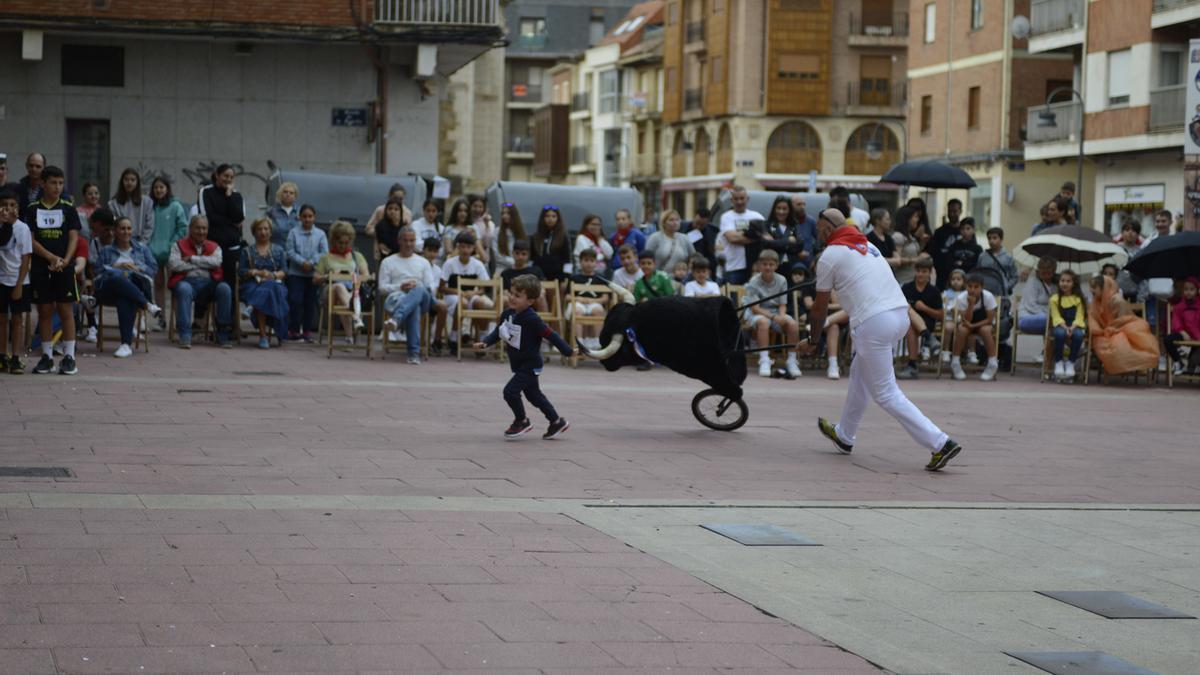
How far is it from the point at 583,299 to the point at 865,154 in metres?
56.1

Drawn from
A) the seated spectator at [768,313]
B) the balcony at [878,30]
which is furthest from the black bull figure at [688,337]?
the balcony at [878,30]

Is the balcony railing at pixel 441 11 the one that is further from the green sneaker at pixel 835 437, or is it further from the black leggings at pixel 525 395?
the green sneaker at pixel 835 437


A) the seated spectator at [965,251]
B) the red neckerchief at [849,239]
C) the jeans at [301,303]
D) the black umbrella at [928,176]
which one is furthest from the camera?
the black umbrella at [928,176]

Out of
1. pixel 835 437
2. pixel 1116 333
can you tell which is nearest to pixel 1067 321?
pixel 1116 333

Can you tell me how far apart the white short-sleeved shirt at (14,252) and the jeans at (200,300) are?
374cm

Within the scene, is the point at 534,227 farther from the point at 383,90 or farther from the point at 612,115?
the point at 612,115

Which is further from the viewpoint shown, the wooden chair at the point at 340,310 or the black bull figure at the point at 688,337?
the wooden chair at the point at 340,310

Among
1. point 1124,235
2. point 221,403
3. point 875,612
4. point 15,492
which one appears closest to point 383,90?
point 1124,235

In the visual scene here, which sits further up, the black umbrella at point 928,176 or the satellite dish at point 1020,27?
the satellite dish at point 1020,27

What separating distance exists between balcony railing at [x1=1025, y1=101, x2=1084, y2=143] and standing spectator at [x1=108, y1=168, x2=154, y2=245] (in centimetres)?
3131

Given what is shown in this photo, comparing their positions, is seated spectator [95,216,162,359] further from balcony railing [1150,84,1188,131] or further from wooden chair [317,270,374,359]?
balcony railing [1150,84,1188,131]

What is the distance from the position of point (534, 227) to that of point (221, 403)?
10649 mm

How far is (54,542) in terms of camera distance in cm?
764

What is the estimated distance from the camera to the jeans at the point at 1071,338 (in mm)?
19734
